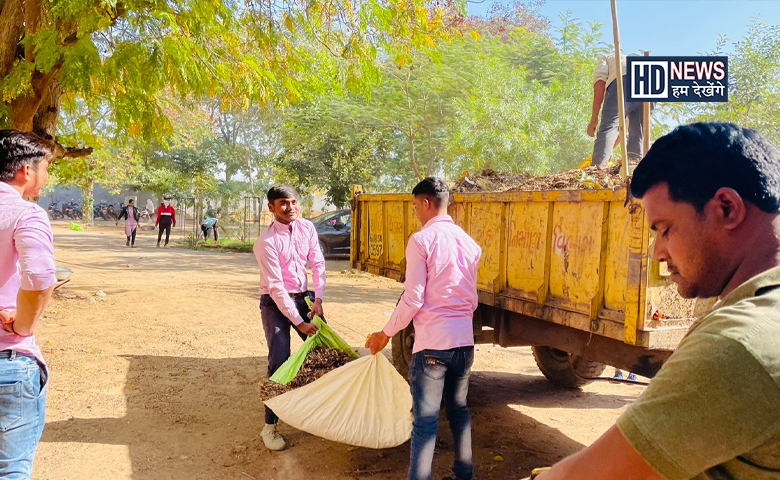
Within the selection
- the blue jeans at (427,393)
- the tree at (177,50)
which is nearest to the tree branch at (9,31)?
the tree at (177,50)

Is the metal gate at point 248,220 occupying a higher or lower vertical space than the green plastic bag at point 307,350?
higher

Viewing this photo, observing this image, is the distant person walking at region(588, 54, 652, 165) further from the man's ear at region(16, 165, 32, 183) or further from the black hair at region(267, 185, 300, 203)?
the man's ear at region(16, 165, 32, 183)

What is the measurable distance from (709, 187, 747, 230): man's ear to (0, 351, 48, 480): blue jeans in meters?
2.41

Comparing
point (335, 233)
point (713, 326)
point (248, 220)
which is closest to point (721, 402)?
point (713, 326)

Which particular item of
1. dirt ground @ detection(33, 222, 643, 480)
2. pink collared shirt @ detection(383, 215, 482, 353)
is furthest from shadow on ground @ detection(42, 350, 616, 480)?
pink collared shirt @ detection(383, 215, 482, 353)

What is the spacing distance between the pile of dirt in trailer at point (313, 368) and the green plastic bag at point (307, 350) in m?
0.04

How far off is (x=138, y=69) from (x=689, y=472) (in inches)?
231

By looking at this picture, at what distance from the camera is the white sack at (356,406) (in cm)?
379

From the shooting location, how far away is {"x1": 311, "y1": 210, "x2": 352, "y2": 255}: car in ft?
56.6

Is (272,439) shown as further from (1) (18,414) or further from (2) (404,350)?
(1) (18,414)

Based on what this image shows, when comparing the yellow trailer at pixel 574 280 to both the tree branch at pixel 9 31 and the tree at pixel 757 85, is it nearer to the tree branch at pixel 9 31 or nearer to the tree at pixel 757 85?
the tree branch at pixel 9 31

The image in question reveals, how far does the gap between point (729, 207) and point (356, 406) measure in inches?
124

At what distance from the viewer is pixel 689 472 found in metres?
0.90

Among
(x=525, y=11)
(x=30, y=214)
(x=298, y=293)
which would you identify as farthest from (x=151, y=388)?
(x=525, y=11)
